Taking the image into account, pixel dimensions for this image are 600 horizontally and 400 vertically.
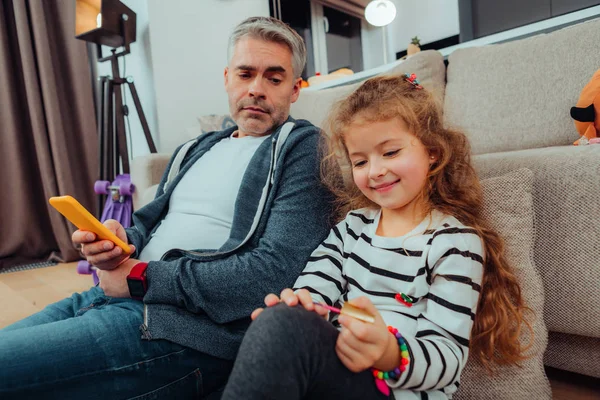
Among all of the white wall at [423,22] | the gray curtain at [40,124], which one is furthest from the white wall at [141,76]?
the white wall at [423,22]

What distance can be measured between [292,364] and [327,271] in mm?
300

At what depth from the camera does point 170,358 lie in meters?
0.77

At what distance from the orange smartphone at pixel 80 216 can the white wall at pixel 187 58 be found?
1.90 meters

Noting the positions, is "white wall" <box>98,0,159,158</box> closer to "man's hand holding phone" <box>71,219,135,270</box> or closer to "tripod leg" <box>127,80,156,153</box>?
"tripod leg" <box>127,80,156,153</box>

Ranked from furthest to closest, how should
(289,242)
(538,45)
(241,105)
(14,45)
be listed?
(14,45)
(538,45)
(241,105)
(289,242)

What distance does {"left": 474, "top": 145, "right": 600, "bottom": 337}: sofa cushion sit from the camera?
81 cm

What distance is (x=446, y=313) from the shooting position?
2.09ft

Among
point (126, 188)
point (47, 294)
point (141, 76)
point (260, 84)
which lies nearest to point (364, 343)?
point (260, 84)

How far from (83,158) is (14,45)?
81 cm

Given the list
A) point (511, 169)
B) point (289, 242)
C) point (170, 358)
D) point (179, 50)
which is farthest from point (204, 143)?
point (179, 50)

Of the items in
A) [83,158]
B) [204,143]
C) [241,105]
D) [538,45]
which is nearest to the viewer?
[241,105]

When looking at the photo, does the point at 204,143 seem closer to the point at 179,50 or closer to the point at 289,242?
the point at 289,242

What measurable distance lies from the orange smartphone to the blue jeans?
0.15 meters

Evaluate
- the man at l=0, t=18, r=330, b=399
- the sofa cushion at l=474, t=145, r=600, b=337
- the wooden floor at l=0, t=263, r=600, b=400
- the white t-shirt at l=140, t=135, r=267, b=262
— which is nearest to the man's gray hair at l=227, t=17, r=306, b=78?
the man at l=0, t=18, r=330, b=399
